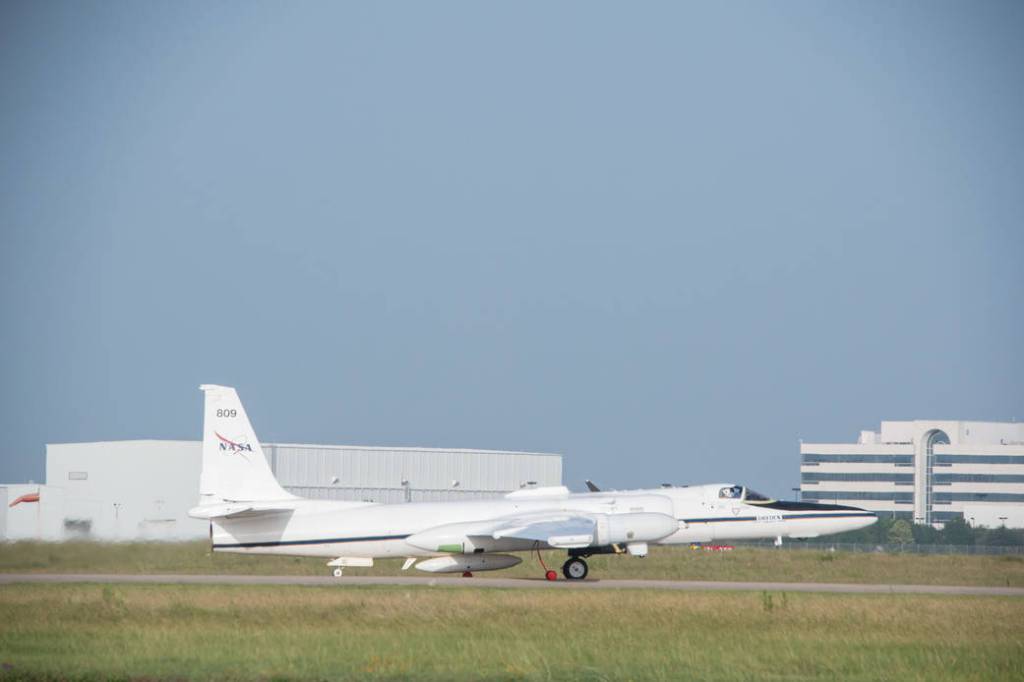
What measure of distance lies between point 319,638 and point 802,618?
964 centimetres

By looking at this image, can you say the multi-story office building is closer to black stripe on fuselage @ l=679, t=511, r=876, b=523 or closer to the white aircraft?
black stripe on fuselage @ l=679, t=511, r=876, b=523

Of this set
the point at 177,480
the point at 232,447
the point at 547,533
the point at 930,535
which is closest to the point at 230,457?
the point at 232,447

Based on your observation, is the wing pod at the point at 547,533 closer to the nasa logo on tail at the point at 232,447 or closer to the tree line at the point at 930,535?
the nasa logo on tail at the point at 232,447

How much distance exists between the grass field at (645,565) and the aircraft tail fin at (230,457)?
2.76m

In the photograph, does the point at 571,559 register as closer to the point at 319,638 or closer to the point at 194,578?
the point at 194,578

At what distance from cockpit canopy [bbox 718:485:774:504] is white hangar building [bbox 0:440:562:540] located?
16230 millimetres

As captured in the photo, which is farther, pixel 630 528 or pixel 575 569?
pixel 575 569

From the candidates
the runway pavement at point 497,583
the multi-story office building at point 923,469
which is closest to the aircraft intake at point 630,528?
the runway pavement at point 497,583

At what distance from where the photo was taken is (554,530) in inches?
1439

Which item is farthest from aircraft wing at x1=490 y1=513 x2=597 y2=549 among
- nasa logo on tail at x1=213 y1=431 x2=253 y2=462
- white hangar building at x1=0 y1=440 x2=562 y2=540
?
white hangar building at x1=0 y1=440 x2=562 y2=540

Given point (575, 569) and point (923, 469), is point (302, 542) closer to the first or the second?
point (575, 569)

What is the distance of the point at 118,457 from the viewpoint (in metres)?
63.9

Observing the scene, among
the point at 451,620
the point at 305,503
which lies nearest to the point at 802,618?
the point at 451,620

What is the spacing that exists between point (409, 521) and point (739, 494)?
9.94m
